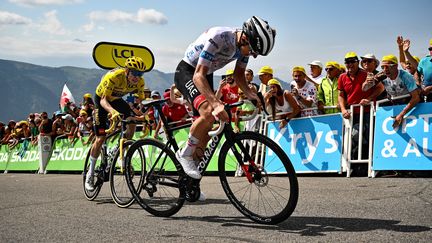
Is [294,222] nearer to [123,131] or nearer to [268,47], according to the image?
[268,47]

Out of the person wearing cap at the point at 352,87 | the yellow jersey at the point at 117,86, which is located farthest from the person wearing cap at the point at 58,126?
the person wearing cap at the point at 352,87

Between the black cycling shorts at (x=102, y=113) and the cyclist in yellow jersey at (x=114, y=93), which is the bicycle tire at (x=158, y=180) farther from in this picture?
the black cycling shorts at (x=102, y=113)

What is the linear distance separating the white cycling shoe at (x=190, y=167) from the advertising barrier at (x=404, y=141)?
177 inches

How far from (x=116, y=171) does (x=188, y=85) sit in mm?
1985

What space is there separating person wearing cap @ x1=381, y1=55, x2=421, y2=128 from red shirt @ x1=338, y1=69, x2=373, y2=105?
55 cm

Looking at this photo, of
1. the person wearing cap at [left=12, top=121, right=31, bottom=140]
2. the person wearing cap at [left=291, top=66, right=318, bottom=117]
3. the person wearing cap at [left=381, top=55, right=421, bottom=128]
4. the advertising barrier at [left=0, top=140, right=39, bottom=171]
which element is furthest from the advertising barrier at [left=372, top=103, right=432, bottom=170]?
the person wearing cap at [left=12, top=121, right=31, bottom=140]

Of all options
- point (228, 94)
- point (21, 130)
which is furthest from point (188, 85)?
point (21, 130)

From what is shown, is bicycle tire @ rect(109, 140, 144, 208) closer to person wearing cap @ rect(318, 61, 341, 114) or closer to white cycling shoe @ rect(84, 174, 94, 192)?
white cycling shoe @ rect(84, 174, 94, 192)

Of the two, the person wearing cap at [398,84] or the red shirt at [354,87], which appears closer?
the person wearing cap at [398,84]

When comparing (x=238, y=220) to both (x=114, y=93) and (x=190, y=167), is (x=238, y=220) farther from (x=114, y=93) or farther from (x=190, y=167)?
(x=114, y=93)

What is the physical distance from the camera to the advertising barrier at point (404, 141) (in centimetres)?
764

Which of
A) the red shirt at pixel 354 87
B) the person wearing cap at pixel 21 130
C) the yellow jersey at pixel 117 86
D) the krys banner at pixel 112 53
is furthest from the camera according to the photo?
the person wearing cap at pixel 21 130

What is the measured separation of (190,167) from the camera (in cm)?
484

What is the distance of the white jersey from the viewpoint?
4512mm
